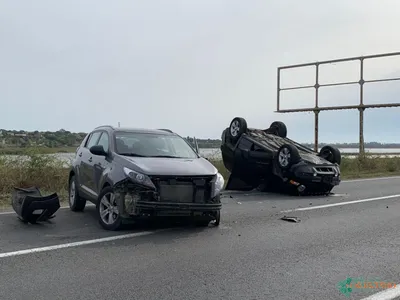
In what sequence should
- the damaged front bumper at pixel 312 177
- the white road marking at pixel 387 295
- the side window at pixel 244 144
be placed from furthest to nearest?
the side window at pixel 244 144 → the damaged front bumper at pixel 312 177 → the white road marking at pixel 387 295

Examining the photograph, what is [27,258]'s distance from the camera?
5.44 meters

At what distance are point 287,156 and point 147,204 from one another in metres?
6.28

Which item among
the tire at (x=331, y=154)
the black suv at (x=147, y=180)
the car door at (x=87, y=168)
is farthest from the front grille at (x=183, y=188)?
the tire at (x=331, y=154)

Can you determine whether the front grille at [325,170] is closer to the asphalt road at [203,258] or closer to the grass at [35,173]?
the asphalt road at [203,258]

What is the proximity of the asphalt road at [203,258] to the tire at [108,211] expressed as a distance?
0.20 m

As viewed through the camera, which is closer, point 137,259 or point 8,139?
point 137,259

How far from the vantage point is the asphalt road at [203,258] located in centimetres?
442

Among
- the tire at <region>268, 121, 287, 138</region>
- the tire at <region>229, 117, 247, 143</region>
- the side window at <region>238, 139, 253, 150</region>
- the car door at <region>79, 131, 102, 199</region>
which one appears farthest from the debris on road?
the tire at <region>268, 121, 287, 138</region>

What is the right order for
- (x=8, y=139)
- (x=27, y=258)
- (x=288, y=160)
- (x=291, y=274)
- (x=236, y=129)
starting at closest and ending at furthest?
1. (x=291, y=274)
2. (x=27, y=258)
3. (x=288, y=160)
4. (x=236, y=129)
5. (x=8, y=139)

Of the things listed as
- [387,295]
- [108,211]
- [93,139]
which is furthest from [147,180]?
[387,295]

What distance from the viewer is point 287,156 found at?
12.0 meters

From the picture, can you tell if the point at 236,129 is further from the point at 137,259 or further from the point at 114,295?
the point at 114,295

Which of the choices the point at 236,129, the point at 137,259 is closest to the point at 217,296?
the point at 137,259

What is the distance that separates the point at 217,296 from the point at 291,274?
1115 mm
